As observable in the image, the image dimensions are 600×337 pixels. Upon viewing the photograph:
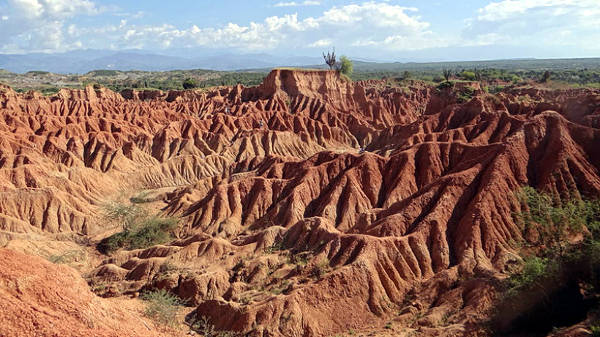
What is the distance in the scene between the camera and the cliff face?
26548 millimetres

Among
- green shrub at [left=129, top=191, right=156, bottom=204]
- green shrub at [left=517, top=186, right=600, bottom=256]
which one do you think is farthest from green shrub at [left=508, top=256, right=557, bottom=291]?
green shrub at [left=129, top=191, right=156, bottom=204]

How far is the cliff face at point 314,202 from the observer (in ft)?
87.1

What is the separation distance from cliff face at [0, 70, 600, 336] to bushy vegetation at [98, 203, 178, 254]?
2009 mm

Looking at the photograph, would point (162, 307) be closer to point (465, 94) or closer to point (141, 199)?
point (141, 199)

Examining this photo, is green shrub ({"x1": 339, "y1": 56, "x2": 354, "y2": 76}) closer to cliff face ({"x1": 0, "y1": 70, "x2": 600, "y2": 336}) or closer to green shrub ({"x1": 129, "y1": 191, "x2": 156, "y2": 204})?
cliff face ({"x1": 0, "y1": 70, "x2": 600, "y2": 336})

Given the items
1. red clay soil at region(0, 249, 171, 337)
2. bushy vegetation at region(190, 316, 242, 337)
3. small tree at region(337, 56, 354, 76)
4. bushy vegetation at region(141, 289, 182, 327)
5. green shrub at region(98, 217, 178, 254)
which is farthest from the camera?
small tree at region(337, 56, 354, 76)

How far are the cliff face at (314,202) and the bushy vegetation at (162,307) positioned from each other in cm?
149

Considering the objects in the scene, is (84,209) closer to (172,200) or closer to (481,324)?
(172,200)

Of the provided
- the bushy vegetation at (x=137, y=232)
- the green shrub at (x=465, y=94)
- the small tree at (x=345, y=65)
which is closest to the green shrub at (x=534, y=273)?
the bushy vegetation at (x=137, y=232)

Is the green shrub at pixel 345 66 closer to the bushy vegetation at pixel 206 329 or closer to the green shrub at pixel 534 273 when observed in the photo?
the bushy vegetation at pixel 206 329

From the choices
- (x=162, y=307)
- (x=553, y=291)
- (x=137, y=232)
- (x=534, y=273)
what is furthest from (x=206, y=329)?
(x=137, y=232)

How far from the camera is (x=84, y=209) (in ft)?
166

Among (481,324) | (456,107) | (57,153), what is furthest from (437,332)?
(57,153)

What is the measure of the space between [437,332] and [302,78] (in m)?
89.0
